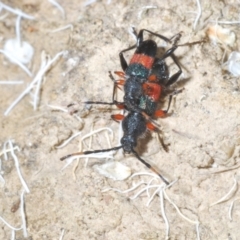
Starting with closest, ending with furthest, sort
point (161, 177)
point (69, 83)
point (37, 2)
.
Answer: point (161, 177) < point (69, 83) < point (37, 2)

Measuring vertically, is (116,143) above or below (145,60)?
below

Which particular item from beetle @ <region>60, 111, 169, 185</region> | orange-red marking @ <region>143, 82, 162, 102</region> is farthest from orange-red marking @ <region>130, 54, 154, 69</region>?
beetle @ <region>60, 111, 169, 185</region>

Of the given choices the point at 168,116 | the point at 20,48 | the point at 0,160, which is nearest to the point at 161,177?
the point at 168,116

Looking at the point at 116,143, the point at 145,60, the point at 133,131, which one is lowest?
the point at 116,143

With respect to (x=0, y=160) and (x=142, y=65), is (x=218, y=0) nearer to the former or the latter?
(x=142, y=65)

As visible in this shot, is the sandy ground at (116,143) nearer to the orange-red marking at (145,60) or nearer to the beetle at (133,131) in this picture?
the beetle at (133,131)

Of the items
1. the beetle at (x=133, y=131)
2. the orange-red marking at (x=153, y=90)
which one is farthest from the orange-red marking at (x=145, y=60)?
the beetle at (x=133, y=131)

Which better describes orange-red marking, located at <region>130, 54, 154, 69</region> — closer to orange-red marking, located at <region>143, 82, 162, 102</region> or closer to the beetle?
orange-red marking, located at <region>143, 82, 162, 102</region>

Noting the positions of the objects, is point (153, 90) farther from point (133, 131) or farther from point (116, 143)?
point (116, 143)

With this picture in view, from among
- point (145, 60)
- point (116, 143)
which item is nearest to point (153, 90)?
point (145, 60)
